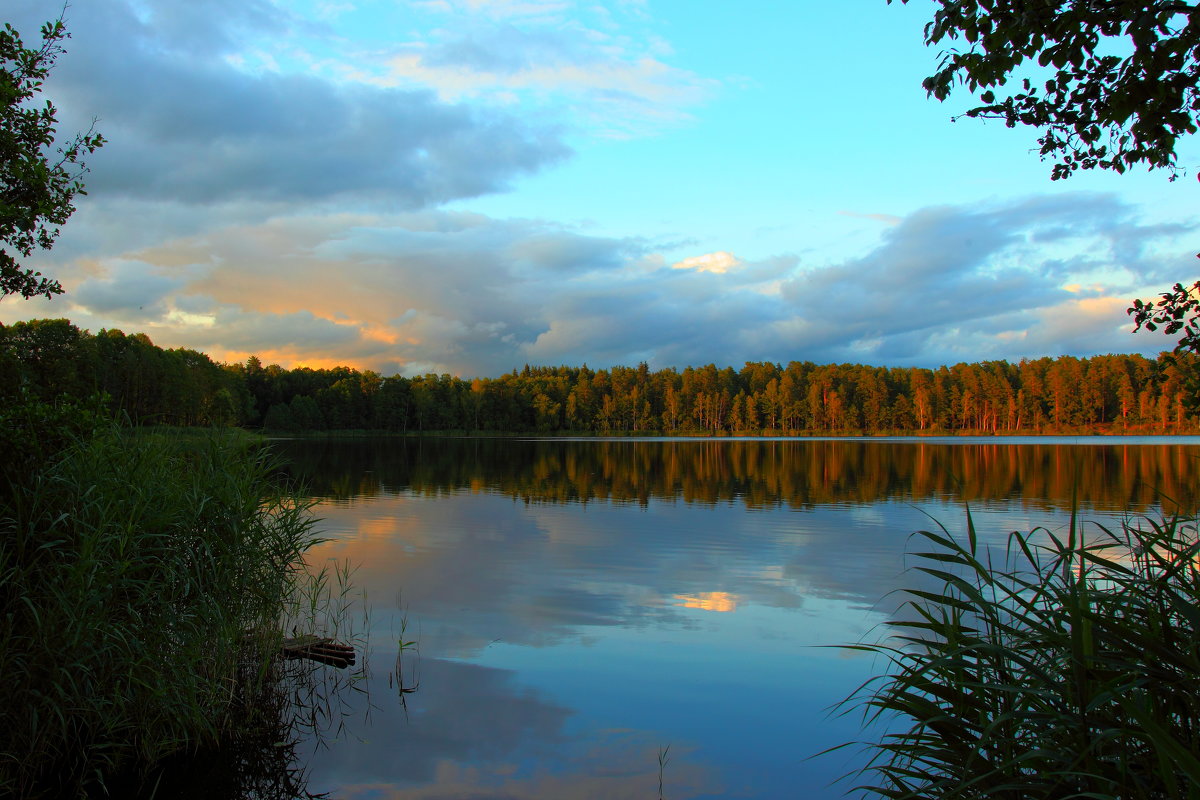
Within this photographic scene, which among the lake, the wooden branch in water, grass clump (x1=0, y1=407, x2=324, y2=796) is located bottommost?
the lake

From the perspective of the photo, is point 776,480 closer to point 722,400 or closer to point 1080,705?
point 1080,705

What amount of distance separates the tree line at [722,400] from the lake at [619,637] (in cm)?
9191

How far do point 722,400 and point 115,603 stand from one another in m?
169

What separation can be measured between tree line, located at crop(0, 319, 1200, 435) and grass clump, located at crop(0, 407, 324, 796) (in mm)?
102382

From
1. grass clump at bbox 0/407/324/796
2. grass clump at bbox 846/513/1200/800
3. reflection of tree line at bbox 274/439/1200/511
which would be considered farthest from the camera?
reflection of tree line at bbox 274/439/1200/511

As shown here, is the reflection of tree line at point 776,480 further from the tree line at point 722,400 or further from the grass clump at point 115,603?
the tree line at point 722,400

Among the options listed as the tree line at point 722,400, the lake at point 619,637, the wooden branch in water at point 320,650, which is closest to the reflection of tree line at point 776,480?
the lake at point 619,637

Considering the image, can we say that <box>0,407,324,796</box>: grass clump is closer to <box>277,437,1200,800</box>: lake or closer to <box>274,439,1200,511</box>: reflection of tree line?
<box>277,437,1200,800</box>: lake

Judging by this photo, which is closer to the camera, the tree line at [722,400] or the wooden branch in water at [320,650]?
the wooden branch in water at [320,650]

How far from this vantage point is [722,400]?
6816 inches

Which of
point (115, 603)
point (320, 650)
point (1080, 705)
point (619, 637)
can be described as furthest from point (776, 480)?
point (1080, 705)

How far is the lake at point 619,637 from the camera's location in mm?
8211

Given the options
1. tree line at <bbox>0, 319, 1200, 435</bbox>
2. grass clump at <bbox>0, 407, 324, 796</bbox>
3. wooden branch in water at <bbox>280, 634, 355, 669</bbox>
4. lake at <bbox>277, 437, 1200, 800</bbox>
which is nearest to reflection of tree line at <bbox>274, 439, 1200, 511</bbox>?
lake at <bbox>277, 437, 1200, 800</bbox>

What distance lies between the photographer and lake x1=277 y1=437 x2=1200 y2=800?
821 centimetres
